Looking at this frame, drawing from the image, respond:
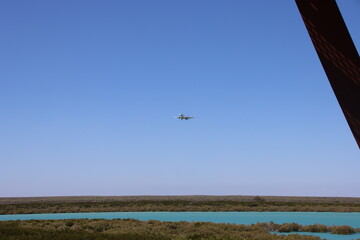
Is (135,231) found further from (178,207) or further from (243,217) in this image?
(178,207)

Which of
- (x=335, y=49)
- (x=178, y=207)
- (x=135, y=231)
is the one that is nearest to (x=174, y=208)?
(x=178, y=207)

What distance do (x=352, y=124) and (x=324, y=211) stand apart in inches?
1919

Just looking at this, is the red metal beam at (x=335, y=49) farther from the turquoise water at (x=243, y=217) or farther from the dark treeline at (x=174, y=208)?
the dark treeline at (x=174, y=208)

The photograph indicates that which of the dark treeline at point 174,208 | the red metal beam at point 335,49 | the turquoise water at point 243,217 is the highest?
the red metal beam at point 335,49

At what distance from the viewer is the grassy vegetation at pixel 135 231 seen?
17.2 metres

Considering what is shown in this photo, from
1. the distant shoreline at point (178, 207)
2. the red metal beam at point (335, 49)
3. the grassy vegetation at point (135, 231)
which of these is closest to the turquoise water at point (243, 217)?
the distant shoreline at point (178, 207)

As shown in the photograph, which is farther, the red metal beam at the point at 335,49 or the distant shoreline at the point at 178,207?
the distant shoreline at the point at 178,207

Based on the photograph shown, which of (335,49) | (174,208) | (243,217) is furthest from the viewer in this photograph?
(174,208)

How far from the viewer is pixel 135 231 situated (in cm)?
Answer: 2031

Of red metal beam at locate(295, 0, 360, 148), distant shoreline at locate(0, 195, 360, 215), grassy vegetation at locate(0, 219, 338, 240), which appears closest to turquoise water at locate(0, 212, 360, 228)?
distant shoreline at locate(0, 195, 360, 215)

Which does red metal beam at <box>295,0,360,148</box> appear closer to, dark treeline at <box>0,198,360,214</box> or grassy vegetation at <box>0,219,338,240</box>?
grassy vegetation at <box>0,219,338,240</box>

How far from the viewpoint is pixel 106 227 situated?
23281 millimetres

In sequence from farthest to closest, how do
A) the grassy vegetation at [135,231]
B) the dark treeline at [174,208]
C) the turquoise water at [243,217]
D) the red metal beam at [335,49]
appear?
the dark treeline at [174,208], the turquoise water at [243,217], the grassy vegetation at [135,231], the red metal beam at [335,49]

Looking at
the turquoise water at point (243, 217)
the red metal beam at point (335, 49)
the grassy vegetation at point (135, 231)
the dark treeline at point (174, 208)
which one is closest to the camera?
the red metal beam at point (335, 49)
